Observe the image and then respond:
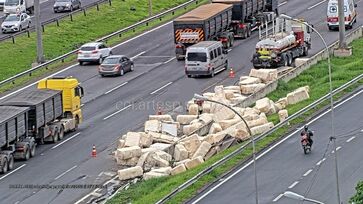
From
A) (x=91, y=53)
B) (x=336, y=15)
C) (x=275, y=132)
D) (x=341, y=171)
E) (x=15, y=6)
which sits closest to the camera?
(x=341, y=171)

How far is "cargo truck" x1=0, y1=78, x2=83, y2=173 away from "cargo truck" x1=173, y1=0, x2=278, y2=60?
1697 cm

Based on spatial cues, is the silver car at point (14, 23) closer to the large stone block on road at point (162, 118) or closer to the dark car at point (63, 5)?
the dark car at point (63, 5)

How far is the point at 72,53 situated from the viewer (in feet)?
367

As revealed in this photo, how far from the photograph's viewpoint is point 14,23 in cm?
11906

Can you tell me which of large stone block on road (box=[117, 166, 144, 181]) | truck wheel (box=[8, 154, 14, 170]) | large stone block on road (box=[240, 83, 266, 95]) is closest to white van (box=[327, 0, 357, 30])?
large stone block on road (box=[240, 83, 266, 95])

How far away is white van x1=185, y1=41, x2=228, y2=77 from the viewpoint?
101688 millimetres

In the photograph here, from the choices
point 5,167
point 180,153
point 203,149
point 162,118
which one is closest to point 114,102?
point 162,118

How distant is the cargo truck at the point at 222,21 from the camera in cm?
10838

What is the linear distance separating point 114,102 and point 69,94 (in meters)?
5.86

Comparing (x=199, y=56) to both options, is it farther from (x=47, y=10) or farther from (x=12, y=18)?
(x=47, y=10)

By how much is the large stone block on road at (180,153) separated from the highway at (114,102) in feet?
12.1

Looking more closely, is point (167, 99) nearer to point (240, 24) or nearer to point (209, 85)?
point (209, 85)

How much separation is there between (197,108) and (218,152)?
8647 millimetres

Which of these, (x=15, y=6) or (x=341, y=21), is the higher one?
(x=341, y=21)
